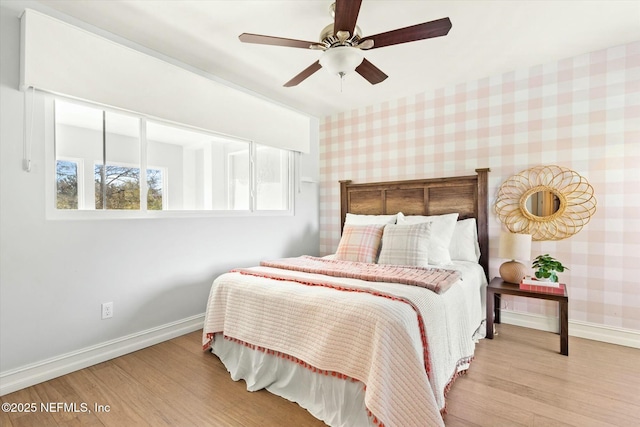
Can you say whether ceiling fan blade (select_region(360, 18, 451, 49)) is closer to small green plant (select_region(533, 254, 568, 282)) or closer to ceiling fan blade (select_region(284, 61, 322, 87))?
ceiling fan blade (select_region(284, 61, 322, 87))

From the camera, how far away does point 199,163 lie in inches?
121

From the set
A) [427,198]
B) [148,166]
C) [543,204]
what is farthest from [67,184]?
[543,204]

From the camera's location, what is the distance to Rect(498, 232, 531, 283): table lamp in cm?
266

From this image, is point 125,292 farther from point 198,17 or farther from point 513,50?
point 513,50

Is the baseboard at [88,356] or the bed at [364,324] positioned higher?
the bed at [364,324]

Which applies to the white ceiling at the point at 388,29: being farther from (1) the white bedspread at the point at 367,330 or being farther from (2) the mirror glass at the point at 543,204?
(1) the white bedspread at the point at 367,330

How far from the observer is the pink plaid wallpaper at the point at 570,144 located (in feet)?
8.45

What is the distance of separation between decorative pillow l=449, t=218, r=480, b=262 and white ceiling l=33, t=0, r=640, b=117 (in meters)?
1.53

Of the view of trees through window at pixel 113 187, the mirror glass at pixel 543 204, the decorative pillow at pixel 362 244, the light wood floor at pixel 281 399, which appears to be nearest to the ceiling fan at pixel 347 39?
the view of trees through window at pixel 113 187

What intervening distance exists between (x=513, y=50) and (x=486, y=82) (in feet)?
1.79

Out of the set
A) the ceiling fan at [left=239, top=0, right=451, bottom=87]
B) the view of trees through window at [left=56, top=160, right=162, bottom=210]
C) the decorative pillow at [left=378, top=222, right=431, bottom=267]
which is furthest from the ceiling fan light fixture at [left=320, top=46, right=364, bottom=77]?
the view of trees through window at [left=56, top=160, right=162, bottom=210]

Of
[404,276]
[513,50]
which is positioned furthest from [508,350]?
[513,50]

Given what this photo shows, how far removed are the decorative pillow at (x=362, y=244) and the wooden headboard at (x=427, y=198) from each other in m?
0.68

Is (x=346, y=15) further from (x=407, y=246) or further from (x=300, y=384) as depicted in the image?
(x=300, y=384)
